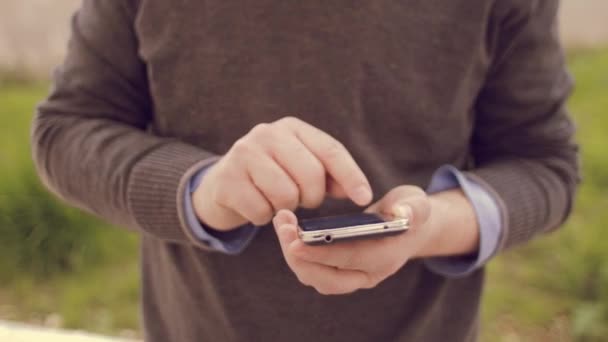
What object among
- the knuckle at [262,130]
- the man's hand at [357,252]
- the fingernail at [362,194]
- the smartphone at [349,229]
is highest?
the knuckle at [262,130]

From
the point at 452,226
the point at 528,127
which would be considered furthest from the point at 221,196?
the point at 528,127

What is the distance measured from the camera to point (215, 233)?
1.92ft

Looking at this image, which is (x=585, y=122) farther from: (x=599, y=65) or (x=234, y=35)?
(x=234, y=35)

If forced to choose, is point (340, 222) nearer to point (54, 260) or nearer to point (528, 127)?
point (528, 127)

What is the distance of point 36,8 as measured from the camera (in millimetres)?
2605

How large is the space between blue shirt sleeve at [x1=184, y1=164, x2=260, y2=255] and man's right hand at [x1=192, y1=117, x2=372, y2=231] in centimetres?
9

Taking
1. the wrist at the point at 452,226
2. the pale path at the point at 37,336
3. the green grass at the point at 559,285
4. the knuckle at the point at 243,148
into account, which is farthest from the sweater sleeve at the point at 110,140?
the green grass at the point at 559,285

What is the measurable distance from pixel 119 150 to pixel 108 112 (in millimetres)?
80

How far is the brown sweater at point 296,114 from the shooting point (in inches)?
24.3

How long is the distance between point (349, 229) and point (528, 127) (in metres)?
0.38

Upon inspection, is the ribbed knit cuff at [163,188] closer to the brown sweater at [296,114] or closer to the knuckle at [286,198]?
the brown sweater at [296,114]

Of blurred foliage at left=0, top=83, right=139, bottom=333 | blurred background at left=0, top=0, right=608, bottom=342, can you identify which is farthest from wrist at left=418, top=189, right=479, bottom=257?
blurred foliage at left=0, top=83, right=139, bottom=333

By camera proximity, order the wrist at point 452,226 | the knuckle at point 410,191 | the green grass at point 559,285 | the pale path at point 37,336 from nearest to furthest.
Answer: the knuckle at point 410,191 → the wrist at point 452,226 → the pale path at point 37,336 → the green grass at point 559,285

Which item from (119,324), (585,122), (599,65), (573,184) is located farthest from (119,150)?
(599,65)
